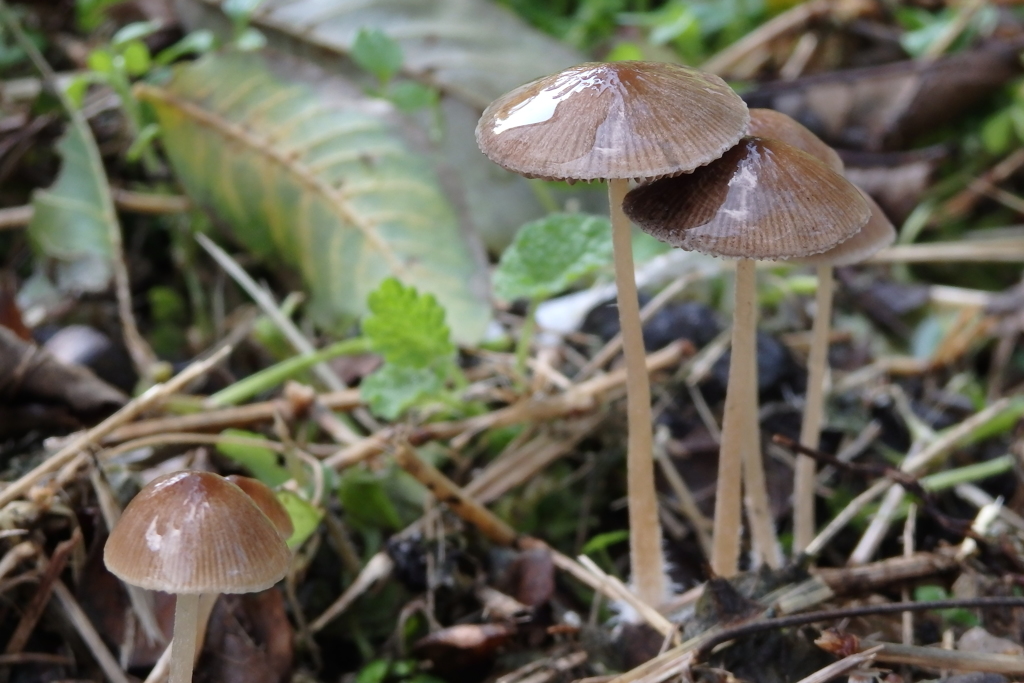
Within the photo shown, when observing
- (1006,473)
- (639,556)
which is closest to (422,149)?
(639,556)

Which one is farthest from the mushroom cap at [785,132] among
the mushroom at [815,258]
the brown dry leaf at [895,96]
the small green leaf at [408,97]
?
the brown dry leaf at [895,96]

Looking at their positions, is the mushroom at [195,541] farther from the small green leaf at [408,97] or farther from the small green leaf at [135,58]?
the small green leaf at [135,58]

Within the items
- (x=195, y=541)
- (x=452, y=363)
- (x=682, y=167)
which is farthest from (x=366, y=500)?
(x=682, y=167)

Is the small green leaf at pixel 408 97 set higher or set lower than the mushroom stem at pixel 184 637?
higher

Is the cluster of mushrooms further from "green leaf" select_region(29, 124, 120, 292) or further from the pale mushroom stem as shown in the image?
"green leaf" select_region(29, 124, 120, 292)

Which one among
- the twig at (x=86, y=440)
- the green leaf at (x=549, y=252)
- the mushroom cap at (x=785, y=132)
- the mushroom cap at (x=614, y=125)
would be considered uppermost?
the mushroom cap at (x=614, y=125)

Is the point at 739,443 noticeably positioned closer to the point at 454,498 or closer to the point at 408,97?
the point at 454,498

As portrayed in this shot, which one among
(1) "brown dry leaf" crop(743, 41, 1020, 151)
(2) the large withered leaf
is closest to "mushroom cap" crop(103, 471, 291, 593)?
(2) the large withered leaf
